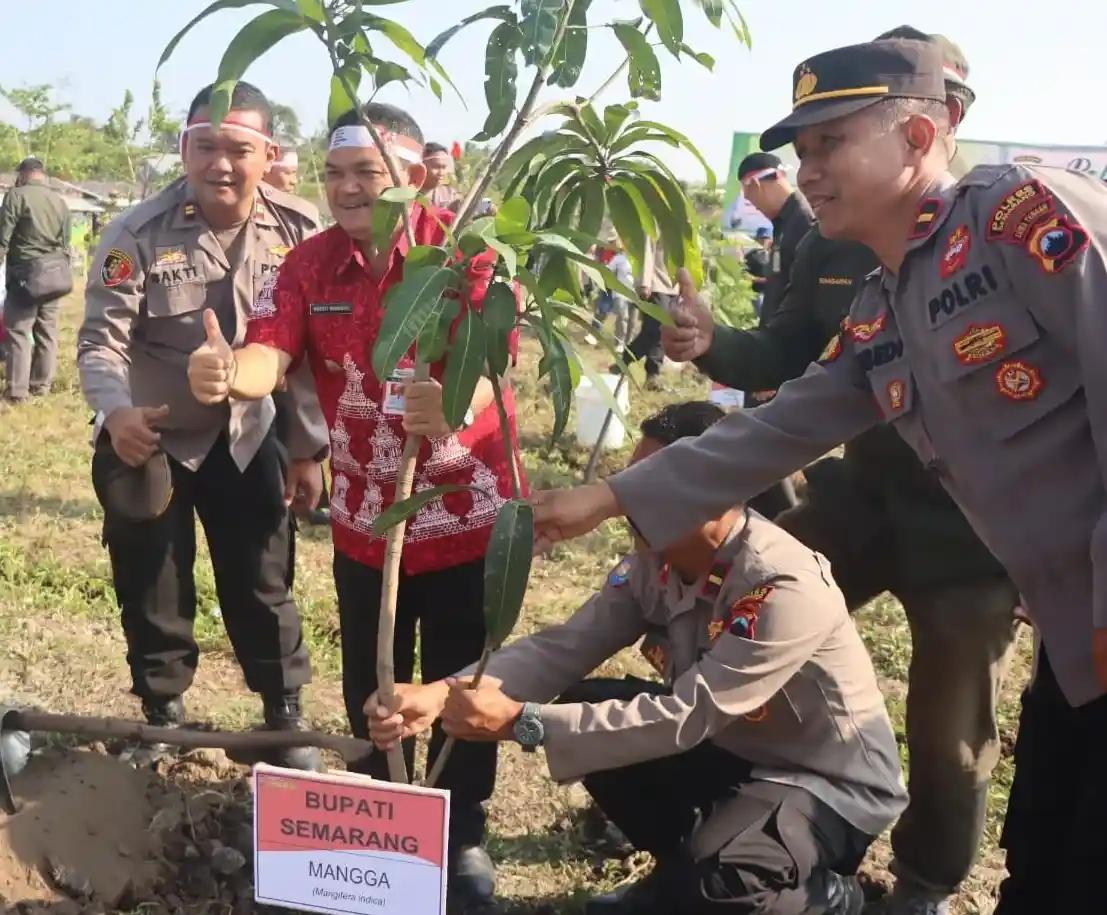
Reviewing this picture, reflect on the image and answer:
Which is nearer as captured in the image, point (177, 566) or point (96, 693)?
point (177, 566)

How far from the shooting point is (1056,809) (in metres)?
1.60

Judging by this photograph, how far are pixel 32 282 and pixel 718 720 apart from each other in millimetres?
6849

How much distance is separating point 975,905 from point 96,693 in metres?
2.49

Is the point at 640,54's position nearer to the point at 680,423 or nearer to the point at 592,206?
the point at 592,206

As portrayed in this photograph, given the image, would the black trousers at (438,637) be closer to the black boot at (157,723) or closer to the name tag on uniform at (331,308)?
the name tag on uniform at (331,308)

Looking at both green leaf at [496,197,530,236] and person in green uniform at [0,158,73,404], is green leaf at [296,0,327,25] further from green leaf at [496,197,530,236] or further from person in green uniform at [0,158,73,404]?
person in green uniform at [0,158,73,404]

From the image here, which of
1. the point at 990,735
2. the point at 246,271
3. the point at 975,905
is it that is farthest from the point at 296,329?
the point at 975,905

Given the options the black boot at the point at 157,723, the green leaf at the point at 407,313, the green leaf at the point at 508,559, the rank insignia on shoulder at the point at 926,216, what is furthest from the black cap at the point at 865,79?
the black boot at the point at 157,723

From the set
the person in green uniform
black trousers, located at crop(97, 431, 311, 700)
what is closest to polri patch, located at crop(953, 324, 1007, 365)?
black trousers, located at crop(97, 431, 311, 700)

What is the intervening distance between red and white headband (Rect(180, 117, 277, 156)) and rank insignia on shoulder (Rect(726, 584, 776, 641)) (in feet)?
5.15

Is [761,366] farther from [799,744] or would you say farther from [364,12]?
[364,12]

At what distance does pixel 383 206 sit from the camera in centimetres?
146

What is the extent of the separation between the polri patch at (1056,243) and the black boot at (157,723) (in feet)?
7.44

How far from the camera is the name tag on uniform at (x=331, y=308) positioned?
2104 mm
